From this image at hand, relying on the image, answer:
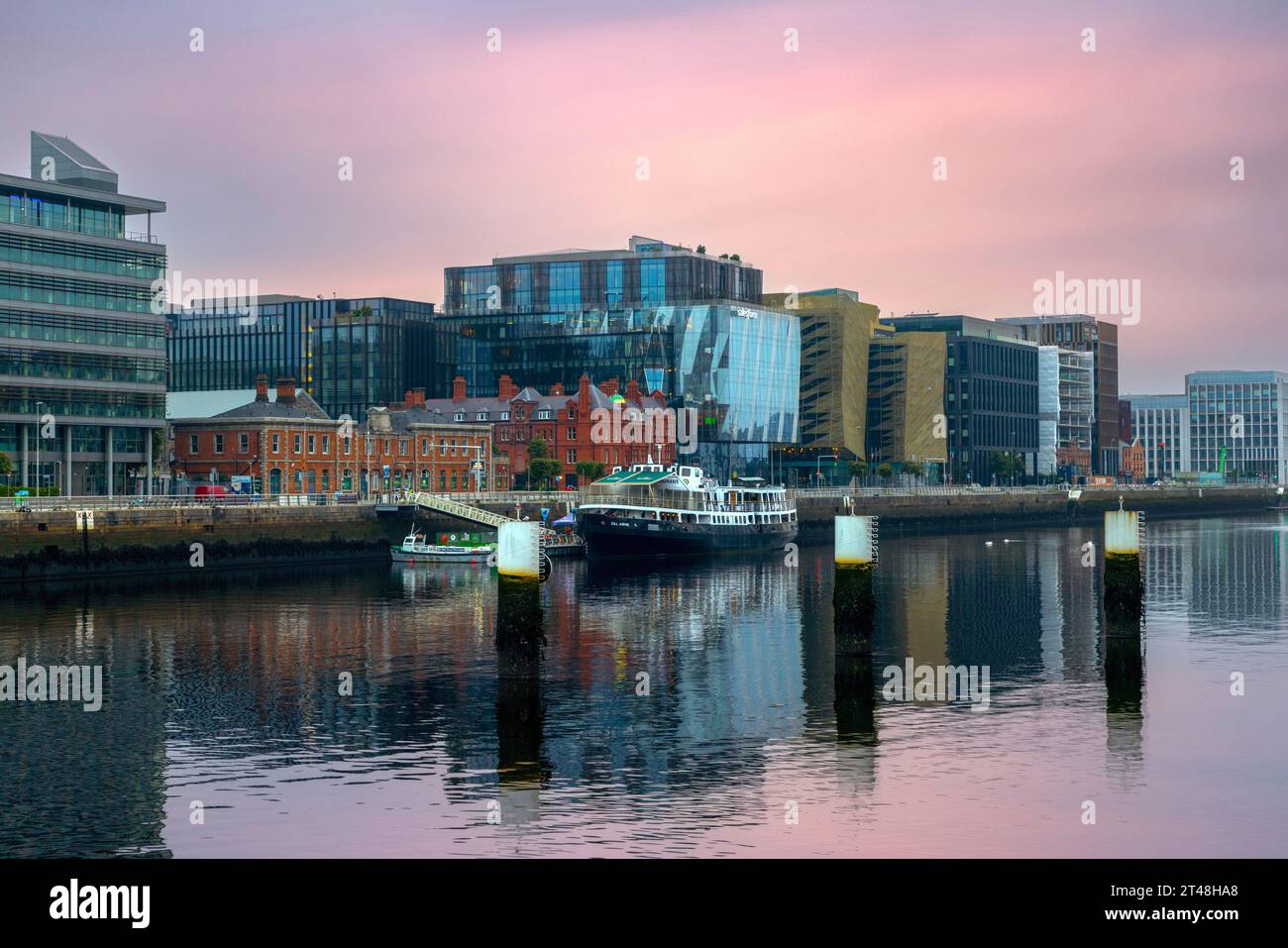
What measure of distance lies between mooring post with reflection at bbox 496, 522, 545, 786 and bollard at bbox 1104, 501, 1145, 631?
24.2 meters

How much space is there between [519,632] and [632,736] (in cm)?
796

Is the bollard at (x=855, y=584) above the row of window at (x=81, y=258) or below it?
below

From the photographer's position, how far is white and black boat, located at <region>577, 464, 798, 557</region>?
115188 millimetres

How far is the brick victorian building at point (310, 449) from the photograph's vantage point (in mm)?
134875

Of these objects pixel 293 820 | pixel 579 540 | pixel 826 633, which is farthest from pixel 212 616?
pixel 579 540

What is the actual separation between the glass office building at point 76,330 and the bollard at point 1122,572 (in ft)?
287

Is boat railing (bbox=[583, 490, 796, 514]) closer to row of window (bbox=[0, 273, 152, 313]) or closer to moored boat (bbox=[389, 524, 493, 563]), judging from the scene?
moored boat (bbox=[389, 524, 493, 563])

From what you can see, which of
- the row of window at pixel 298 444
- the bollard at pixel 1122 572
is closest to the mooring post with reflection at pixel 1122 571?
the bollard at pixel 1122 572

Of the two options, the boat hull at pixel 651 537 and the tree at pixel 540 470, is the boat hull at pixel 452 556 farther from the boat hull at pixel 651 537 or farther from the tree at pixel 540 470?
the tree at pixel 540 470

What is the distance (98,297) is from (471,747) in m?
96.6

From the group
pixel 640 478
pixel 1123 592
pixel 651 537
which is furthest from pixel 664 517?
pixel 1123 592

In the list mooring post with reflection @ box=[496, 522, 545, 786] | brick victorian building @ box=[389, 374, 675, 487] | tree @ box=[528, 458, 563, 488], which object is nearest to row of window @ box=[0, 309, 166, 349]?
tree @ box=[528, 458, 563, 488]
